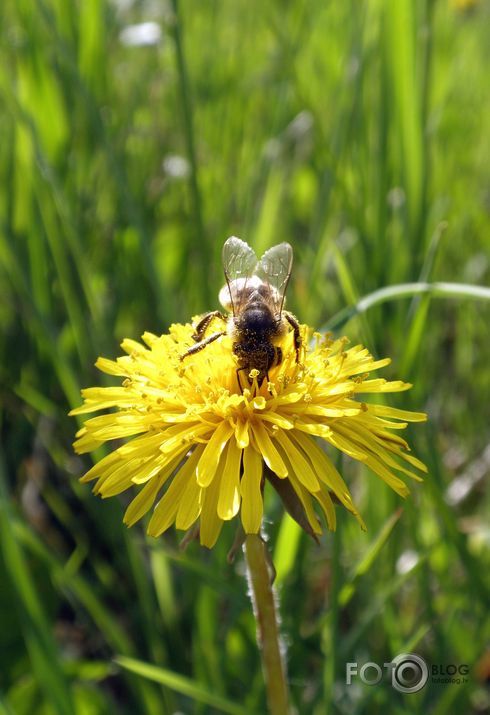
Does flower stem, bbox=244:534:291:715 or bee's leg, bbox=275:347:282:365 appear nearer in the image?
flower stem, bbox=244:534:291:715

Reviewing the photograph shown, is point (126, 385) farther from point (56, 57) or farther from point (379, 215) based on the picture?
point (56, 57)

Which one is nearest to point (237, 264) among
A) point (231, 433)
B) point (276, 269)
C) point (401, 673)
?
point (276, 269)

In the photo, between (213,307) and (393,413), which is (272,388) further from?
(213,307)

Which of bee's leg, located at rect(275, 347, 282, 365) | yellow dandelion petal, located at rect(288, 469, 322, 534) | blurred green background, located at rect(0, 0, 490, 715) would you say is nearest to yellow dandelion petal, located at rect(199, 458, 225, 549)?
yellow dandelion petal, located at rect(288, 469, 322, 534)

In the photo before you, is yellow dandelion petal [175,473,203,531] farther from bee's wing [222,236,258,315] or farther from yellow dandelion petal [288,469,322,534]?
bee's wing [222,236,258,315]

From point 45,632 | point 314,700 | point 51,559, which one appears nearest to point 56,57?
point 51,559

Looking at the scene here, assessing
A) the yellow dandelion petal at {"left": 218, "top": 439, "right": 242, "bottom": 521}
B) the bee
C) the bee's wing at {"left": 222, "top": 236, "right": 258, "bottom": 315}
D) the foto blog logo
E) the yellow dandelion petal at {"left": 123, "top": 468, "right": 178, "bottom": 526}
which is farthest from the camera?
the foto blog logo
